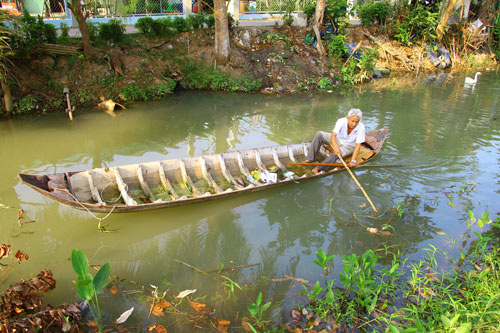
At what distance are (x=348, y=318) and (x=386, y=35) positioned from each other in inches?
614

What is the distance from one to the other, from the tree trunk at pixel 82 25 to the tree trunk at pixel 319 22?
27.4ft

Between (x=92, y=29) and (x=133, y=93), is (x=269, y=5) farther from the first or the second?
(x=133, y=93)

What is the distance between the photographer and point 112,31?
1094cm

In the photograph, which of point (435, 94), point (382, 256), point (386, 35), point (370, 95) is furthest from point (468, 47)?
point (382, 256)

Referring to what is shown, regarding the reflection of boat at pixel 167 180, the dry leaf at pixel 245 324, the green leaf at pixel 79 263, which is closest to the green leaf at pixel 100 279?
the green leaf at pixel 79 263

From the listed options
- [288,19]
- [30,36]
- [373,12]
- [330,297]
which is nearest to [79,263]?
[330,297]

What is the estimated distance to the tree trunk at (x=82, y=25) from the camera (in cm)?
914

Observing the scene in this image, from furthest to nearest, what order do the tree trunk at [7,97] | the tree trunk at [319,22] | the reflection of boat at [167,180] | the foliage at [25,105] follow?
1. the tree trunk at [319,22]
2. the foliage at [25,105]
3. the tree trunk at [7,97]
4. the reflection of boat at [167,180]

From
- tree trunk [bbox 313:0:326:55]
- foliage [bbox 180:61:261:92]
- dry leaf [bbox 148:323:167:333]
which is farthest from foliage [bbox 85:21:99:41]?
dry leaf [bbox 148:323:167:333]

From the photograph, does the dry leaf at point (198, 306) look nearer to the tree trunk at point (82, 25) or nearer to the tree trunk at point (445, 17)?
the tree trunk at point (82, 25)

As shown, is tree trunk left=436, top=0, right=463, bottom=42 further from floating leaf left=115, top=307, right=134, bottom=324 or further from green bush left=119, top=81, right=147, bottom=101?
floating leaf left=115, top=307, right=134, bottom=324

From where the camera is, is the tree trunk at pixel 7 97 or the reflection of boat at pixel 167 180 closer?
the reflection of boat at pixel 167 180

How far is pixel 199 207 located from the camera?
17.0ft

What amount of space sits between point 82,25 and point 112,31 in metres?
1.54
